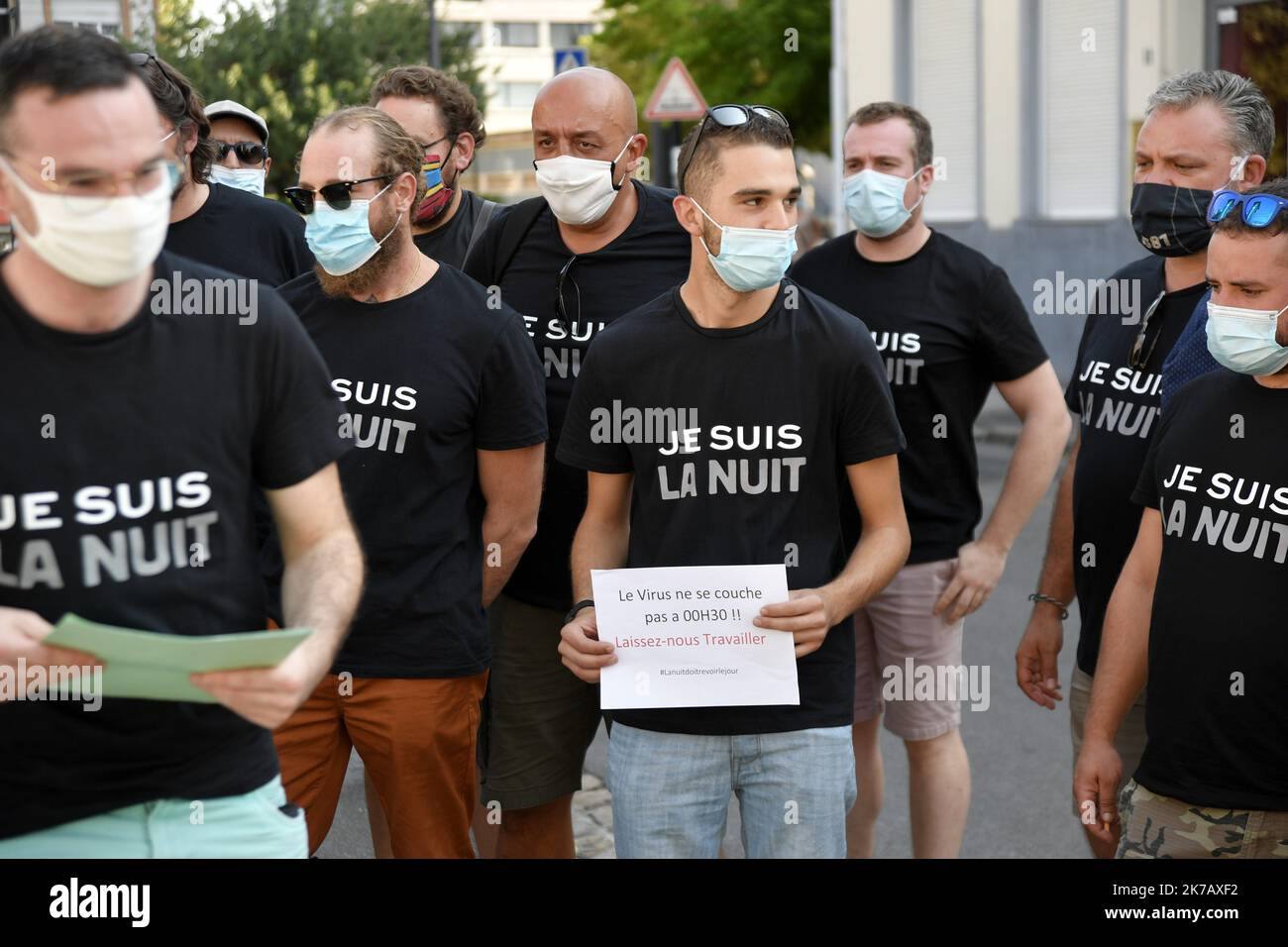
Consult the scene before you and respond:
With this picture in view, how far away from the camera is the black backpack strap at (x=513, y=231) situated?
14.9 ft

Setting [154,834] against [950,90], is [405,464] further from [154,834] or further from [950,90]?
[950,90]

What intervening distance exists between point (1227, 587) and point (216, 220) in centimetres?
305

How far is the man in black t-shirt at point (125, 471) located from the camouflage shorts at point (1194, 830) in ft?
5.46

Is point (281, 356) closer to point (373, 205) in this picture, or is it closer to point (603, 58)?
point (373, 205)

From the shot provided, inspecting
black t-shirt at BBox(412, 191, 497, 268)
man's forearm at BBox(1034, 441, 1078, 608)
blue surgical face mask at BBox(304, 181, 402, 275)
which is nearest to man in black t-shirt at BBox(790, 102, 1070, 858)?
man's forearm at BBox(1034, 441, 1078, 608)

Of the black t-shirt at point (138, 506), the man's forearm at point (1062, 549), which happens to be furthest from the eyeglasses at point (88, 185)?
the man's forearm at point (1062, 549)

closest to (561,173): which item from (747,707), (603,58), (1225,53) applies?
(747,707)

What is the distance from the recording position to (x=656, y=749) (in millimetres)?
3418

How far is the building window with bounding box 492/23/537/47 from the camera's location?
91.7 meters

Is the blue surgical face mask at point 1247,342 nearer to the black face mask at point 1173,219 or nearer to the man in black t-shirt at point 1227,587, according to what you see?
the man in black t-shirt at point 1227,587

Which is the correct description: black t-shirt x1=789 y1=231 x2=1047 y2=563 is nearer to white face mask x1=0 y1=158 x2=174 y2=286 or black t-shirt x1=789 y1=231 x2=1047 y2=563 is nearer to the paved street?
the paved street
